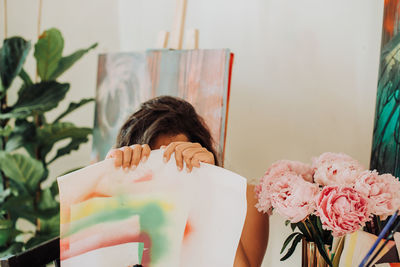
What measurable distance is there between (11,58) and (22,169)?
0.38 metres

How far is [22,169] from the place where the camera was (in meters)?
1.23

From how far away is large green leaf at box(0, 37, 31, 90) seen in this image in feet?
4.01

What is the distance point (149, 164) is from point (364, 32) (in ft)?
2.49

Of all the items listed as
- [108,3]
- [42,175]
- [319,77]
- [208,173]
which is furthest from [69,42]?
[208,173]

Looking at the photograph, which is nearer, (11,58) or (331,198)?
(331,198)

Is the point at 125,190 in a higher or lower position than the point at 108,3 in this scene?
lower

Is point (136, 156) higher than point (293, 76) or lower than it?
lower

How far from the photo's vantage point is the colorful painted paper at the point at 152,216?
69cm

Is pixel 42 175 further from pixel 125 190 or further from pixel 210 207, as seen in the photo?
pixel 210 207

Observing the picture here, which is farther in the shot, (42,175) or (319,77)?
(42,175)

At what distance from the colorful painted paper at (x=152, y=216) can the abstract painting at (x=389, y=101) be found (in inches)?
14.7

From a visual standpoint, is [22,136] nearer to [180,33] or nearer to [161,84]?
[161,84]

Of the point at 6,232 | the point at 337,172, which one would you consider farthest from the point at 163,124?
the point at 6,232

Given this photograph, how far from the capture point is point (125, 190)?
28.5 inches
